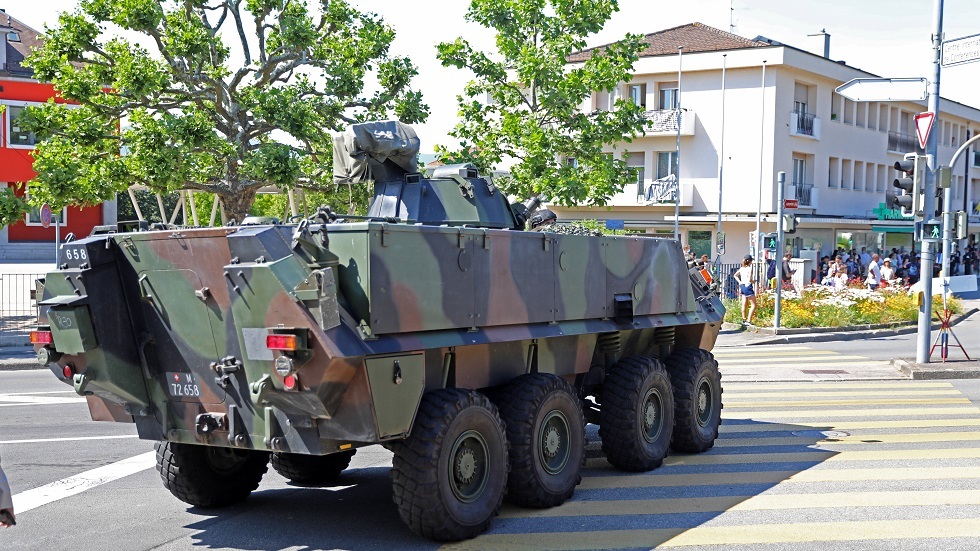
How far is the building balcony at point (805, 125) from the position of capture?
1810 inches

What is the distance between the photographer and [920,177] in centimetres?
1881

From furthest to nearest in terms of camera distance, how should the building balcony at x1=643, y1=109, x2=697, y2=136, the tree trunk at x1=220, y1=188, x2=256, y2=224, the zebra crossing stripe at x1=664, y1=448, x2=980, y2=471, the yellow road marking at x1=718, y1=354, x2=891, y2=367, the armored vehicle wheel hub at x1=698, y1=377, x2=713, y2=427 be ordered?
the building balcony at x1=643, y1=109, x2=697, y2=136 < the tree trunk at x1=220, y1=188, x2=256, y2=224 < the yellow road marking at x1=718, y1=354, x2=891, y2=367 < the armored vehicle wheel hub at x1=698, y1=377, x2=713, y2=427 < the zebra crossing stripe at x1=664, y1=448, x2=980, y2=471

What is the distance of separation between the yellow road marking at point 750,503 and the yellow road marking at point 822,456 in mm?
1529

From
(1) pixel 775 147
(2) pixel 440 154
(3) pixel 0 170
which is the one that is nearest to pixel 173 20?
(2) pixel 440 154

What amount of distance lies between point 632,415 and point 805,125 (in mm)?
39794

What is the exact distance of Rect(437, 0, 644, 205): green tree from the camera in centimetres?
2841

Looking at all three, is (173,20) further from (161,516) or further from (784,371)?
(161,516)

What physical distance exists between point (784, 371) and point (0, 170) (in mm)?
34723

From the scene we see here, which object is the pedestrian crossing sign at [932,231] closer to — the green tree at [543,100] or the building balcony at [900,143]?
the green tree at [543,100]

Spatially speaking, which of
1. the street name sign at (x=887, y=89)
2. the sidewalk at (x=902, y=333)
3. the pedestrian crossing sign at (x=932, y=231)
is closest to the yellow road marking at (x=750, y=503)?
the street name sign at (x=887, y=89)

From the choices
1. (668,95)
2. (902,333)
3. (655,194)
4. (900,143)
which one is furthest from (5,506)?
(900,143)

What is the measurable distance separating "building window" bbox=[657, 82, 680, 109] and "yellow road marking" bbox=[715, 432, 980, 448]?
35854mm

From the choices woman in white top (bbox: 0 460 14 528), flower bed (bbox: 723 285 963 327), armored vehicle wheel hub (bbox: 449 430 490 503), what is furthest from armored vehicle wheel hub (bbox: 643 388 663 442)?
flower bed (bbox: 723 285 963 327)

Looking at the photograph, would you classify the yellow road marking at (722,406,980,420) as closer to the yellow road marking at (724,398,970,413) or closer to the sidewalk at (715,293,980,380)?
the yellow road marking at (724,398,970,413)
